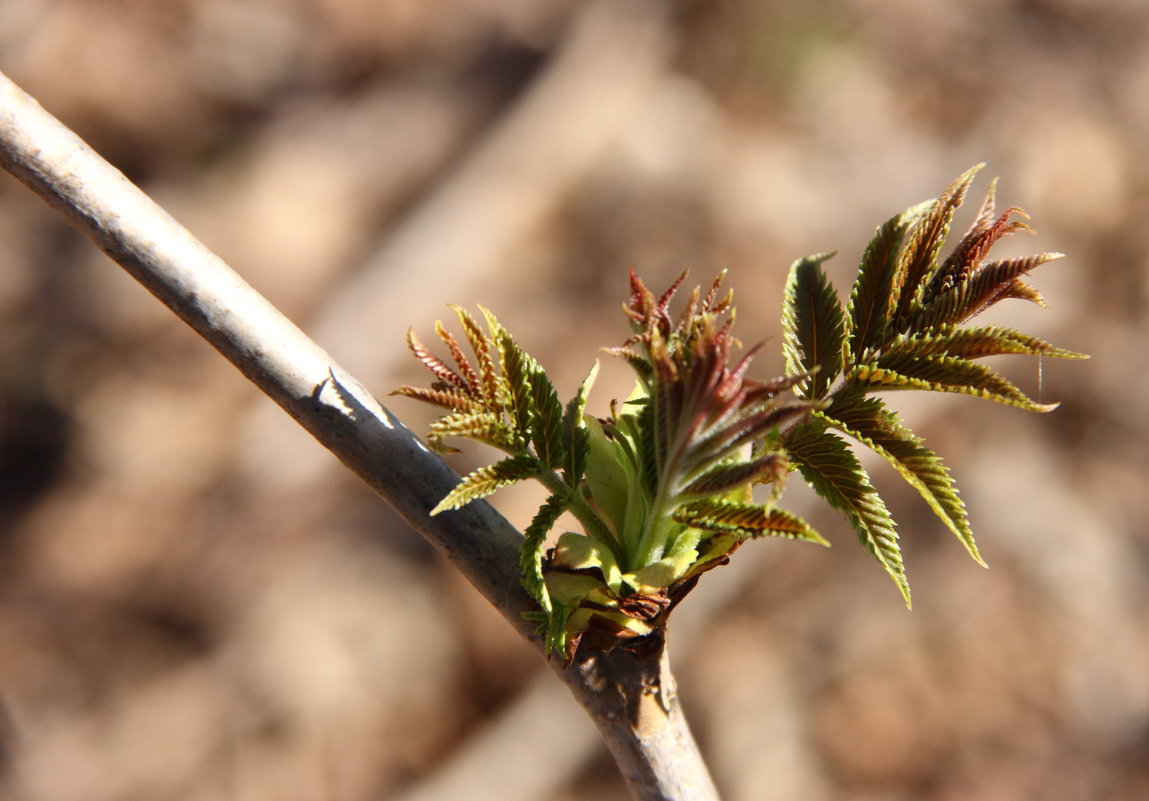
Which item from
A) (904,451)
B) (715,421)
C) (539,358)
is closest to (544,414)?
(715,421)

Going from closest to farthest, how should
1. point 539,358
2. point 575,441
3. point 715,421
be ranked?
point 715,421, point 575,441, point 539,358

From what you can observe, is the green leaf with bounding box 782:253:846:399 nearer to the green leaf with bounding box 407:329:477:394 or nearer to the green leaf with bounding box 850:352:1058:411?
the green leaf with bounding box 850:352:1058:411

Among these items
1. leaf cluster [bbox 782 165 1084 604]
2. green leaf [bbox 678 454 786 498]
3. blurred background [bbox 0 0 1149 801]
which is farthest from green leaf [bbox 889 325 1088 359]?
blurred background [bbox 0 0 1149 801]

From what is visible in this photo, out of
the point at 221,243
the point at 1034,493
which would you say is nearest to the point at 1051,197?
the point at 1034,493

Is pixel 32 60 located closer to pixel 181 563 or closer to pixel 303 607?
pixel 181 563

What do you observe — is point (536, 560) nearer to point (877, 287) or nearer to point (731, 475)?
point (731, 475)
